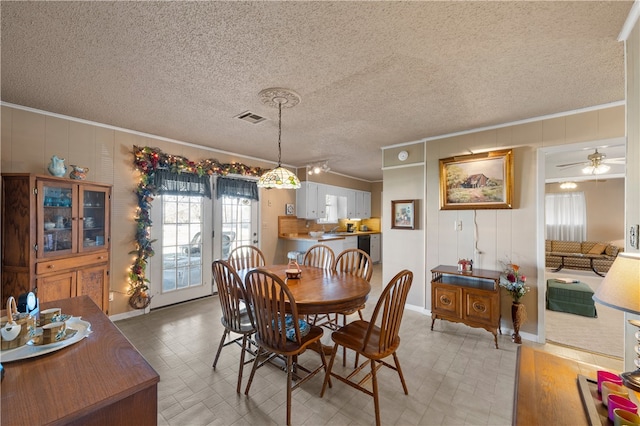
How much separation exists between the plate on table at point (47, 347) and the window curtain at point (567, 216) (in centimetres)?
933

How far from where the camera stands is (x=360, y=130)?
352 centimetres

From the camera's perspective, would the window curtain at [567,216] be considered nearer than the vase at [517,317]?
No

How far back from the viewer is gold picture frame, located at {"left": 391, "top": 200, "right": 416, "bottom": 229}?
12.9 ft

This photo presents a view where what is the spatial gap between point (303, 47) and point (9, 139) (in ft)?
10.7

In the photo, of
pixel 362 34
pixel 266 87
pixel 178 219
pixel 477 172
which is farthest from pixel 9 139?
pixel 477 172

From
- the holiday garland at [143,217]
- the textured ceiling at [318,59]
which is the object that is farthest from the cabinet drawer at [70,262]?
the textured ceiling at [318,59]

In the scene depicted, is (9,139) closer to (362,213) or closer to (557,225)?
(362,213)

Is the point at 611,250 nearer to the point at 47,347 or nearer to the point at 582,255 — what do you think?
the point at 582,255

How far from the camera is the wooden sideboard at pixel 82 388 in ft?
2.68

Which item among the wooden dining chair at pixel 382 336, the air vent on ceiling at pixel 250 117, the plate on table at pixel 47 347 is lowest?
the wooden dining chair at pixel 382 336

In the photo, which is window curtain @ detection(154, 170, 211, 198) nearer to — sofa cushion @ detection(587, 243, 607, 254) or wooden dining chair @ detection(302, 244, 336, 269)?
wooden dining chair @ detection(302, 244, 336, 269)

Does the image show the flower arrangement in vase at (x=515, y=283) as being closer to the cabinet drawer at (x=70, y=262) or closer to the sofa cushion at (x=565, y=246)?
the cabinet drawer at (x=70, y=262)

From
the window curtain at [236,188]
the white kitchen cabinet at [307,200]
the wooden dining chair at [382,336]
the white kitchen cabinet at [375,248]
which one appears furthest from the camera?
the white kitchen cabinet at [375,248]

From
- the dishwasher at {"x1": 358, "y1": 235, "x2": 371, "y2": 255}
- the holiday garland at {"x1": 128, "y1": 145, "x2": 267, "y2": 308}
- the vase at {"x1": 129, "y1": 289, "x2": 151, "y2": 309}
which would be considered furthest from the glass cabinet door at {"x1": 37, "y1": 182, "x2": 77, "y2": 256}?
the dishwasher at {"x1": 358, "y1": 235, "x2": 371, "y2": 255}
